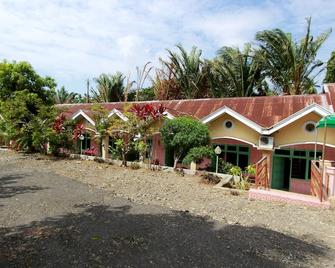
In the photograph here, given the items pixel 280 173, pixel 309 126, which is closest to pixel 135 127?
pixel 280 173

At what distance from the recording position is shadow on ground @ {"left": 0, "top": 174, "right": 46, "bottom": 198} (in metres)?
9.56

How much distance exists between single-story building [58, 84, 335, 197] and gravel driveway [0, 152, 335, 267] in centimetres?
485

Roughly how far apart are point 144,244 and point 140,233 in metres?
0.58

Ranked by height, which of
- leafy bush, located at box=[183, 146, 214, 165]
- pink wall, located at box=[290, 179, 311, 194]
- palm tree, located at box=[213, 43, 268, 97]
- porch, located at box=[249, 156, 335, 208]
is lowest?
pink wall, located at box=[290, 179, 311, 194]

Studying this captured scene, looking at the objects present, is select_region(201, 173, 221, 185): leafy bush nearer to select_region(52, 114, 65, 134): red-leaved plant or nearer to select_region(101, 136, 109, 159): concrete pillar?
select_region(101, 136, 109, 159): concrete pillar

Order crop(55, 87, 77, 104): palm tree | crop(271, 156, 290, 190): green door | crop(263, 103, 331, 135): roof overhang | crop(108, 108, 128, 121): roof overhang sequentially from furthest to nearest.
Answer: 1. crop(55, 87, 77, 104): palm tree
2. crop(108, 108, 128, 121): roof overhang
3. crop(271, 156, 290, 190): green door
4. crop(263, 103, 331, 135): roof overhang

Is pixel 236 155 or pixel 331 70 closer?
pixel 236 155

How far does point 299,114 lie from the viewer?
13.5 m

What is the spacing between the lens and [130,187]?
37.2 ft

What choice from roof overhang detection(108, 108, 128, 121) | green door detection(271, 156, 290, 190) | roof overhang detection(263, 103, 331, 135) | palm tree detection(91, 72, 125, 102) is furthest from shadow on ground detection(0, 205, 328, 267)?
palm tree detection(91, 72, 125, 102)

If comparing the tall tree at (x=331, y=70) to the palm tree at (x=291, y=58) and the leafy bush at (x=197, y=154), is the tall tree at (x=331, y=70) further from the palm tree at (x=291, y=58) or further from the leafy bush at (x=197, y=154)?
the leafy bush at (x=197, y=154)

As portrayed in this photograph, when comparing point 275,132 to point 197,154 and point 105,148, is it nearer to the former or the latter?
point 197,154

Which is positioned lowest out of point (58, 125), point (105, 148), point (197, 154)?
point (105, 148)

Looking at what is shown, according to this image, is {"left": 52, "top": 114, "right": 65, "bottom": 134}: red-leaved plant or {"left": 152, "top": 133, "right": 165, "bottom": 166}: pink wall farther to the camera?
{"left": 152, "top": 133, "right": 165, "bottom": 166}: pink wall
